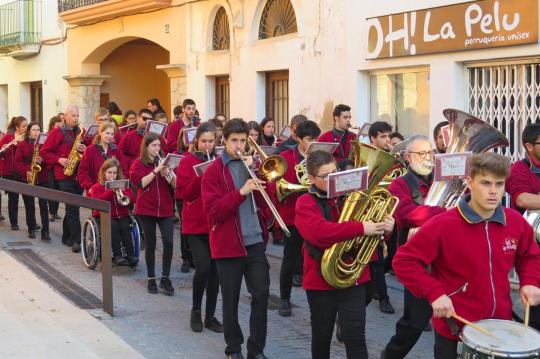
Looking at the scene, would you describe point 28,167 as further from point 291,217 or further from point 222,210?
point 222,210

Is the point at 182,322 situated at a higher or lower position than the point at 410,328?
lower

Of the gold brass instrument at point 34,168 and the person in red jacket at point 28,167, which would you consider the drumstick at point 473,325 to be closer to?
the person in red jacket at point 28,167

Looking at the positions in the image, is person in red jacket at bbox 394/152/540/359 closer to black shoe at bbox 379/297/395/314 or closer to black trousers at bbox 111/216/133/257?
black shoe at bbox 379/297/395/314

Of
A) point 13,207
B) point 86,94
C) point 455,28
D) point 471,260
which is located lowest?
point 13,207

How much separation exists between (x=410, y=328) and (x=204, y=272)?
7.10 feet

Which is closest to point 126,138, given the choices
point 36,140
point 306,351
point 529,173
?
point 36,140

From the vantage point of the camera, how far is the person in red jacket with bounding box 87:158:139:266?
34.7 ft

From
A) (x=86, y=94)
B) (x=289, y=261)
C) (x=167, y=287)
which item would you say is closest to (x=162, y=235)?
(x=167, y=287)

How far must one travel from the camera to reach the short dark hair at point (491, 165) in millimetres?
4480

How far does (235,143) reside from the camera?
22.5 ft

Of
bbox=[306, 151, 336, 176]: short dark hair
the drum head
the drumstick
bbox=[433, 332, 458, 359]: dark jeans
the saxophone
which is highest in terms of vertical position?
bbox=[306, 151, 336, 176]: short dark hair

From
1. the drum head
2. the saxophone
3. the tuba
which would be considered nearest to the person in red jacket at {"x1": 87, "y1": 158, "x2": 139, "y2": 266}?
the saxophone

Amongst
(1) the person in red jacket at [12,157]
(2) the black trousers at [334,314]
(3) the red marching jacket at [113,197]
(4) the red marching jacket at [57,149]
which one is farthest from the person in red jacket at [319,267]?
(1) the person in red jacket at [12,157]

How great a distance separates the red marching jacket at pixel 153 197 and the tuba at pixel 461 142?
3328 millimetres
